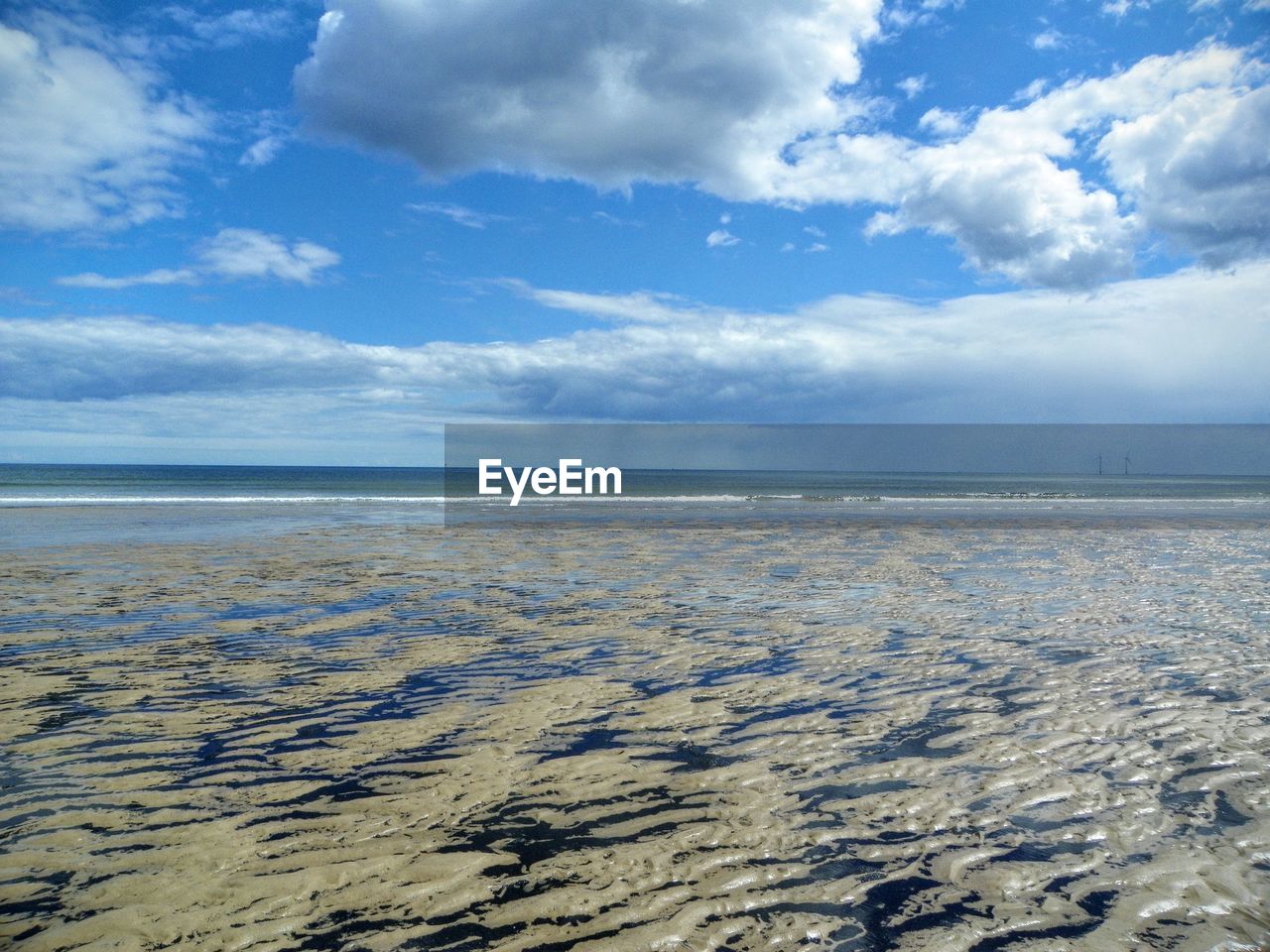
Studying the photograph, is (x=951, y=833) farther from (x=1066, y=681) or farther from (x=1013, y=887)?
(x=1066, y=681)

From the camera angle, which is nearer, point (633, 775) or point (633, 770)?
point (633, 775)

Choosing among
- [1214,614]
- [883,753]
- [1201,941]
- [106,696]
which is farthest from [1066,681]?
[106,696]

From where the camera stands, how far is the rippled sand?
153 inches

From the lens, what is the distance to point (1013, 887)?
416 cm

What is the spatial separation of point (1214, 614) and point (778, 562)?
8.72 m

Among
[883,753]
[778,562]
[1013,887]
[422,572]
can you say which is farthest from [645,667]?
[778,562]

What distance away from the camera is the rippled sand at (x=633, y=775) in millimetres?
3895

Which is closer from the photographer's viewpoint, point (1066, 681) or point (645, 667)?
point (1066, 681)

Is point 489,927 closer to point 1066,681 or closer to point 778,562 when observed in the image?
point 1066,681

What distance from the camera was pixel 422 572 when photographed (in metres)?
16.5

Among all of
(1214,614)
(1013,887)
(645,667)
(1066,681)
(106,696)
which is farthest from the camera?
(1214,614)

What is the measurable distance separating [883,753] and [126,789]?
5620mm

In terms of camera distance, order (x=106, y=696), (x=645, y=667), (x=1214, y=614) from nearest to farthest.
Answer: (x=106, y=696), (x=645, y=667), (x=1214, y=614)

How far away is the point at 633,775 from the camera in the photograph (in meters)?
5.61
